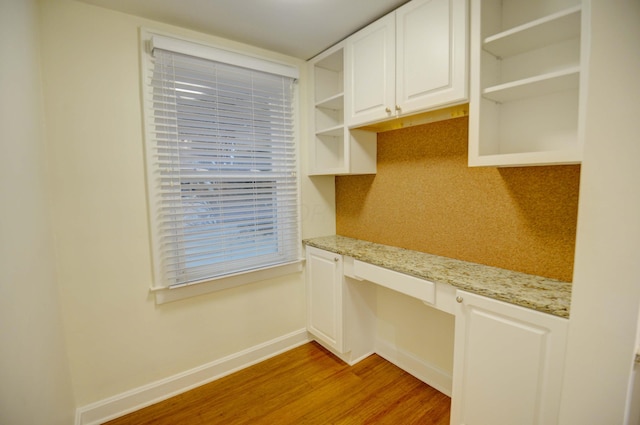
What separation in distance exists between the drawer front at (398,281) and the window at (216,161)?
74cm

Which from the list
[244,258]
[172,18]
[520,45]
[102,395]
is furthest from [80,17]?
[520,45]

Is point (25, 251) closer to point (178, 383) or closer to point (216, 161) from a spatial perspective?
point (216, 161)

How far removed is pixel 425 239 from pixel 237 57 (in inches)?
72.2

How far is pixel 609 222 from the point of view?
904mm

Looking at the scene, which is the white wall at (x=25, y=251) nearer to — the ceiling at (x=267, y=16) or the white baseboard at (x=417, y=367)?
the ceiling at (x=267, y=16)

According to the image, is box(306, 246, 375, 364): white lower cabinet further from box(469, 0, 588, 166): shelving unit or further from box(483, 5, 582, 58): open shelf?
box(483, 5, 582, 58): open shelf

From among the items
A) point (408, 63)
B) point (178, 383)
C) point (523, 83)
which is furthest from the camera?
point (178, 383)

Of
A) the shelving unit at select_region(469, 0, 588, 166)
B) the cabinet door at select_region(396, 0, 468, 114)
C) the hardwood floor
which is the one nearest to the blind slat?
the hardwood floor

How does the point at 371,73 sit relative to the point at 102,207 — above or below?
above

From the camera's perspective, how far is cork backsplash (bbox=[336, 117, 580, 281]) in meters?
1.38

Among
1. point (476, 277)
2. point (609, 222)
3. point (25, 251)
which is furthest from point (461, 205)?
point (25, 251)

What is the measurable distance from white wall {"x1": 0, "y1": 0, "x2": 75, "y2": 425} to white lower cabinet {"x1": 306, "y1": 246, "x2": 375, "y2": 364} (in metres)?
1.60

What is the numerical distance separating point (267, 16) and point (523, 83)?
146 cm

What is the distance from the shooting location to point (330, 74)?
2.48 metres
